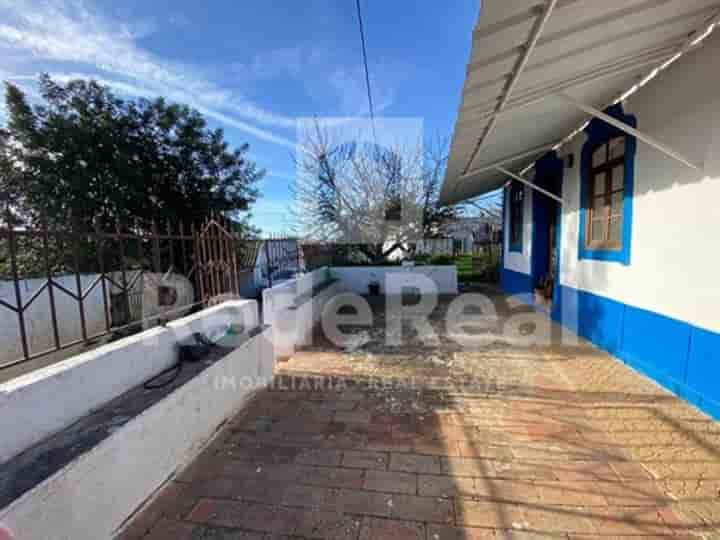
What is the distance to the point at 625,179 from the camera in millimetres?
3551

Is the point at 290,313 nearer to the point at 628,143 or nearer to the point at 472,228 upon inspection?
the point at 628,143

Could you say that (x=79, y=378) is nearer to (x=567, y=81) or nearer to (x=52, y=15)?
(x=567, y=81)

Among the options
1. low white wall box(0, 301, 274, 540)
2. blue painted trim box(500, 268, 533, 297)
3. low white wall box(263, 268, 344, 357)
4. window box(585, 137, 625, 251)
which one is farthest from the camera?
blue painted trim box(500, 268, 533, 297)

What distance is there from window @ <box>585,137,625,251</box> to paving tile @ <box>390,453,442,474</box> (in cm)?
347

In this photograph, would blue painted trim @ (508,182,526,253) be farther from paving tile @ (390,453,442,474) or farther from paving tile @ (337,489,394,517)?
paving tile @ (337,489,394,517)

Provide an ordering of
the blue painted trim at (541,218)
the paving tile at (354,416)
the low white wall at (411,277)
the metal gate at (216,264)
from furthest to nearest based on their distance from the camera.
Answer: the low white wall at (411,277) < the blue painted trim at (541,218) < the metal gate at (216,264) < the paving tile at (354,416)

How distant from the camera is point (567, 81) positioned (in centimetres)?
259

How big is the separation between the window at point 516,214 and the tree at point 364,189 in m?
2.47

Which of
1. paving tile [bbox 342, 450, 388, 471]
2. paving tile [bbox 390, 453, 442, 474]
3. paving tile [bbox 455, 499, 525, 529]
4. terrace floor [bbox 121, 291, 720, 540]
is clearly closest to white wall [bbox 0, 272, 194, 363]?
terrace floor [bbox 121, 291, 720, 540]

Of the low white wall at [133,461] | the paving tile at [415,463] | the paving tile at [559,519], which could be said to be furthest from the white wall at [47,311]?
the paving tile at [559,519]

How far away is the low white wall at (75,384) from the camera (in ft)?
4.50

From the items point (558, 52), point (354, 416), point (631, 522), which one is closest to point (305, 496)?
point (354, 416)

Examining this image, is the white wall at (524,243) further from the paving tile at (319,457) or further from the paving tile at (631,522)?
the paving tile at (319,457)

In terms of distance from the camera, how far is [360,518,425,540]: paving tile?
1548 millimetres
